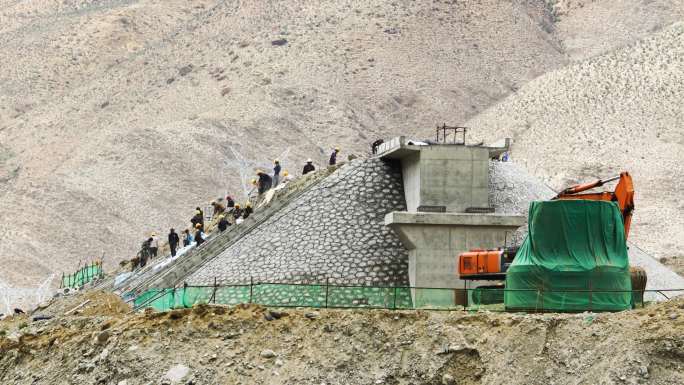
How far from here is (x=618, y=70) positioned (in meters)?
133

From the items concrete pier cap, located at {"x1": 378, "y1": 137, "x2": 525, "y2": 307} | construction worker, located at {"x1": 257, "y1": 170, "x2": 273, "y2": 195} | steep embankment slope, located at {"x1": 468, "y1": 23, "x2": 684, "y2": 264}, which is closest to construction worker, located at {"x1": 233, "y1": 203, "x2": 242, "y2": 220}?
construction worker, located at {"x1": 257, "y1": 170, "x2": 273, "y2": 195}

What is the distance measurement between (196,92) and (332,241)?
93.9 metres

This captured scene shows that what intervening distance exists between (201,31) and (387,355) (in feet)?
452

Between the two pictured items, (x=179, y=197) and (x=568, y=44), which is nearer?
(x=179, y=197)

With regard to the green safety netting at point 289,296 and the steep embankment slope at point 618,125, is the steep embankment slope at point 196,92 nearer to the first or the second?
the steep embankment slope at point 618,125

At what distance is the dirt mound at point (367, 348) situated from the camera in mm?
31641

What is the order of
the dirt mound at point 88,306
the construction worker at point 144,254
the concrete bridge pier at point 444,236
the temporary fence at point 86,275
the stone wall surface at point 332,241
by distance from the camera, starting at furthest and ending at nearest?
the temporary fence at point 86,275, the construction worker at point 144,254, the stone wall surface at point 332,241, the concrete bridge pier at point 444,236, the dirt mound at point 88,306

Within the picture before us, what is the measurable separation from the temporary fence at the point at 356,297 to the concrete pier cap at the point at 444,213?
8260mm

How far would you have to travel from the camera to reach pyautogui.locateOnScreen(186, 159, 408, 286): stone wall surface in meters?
53.9

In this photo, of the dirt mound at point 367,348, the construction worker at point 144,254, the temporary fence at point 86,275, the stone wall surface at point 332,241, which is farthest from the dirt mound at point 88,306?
the temporary fence at point 86,275

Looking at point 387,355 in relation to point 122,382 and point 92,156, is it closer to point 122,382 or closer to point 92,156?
point 122,382

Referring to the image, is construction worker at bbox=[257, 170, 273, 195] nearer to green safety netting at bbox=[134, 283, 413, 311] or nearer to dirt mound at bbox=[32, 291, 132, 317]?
dirt mound at bbox=[32, 291, 132, 317]

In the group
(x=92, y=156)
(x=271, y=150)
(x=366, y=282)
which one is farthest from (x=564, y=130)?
(x=366, y=282)

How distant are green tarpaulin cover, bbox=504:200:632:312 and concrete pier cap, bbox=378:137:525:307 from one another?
9.93 meters
